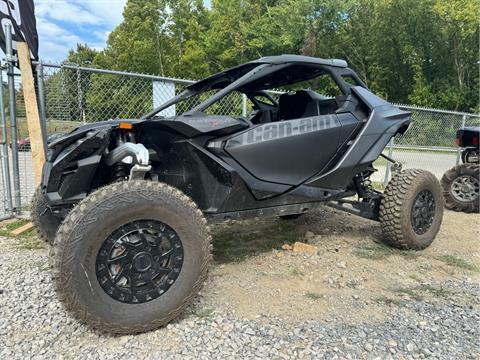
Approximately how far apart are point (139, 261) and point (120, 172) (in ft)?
3.33

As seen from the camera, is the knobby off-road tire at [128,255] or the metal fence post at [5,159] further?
the metal fence post at [5,159]

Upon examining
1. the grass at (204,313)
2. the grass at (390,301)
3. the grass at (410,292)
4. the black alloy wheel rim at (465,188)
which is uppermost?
the black alloy wheel rim at (465,188)

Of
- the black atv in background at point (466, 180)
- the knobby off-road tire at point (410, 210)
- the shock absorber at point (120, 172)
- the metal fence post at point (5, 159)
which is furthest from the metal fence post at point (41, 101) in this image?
the black atv in background at point (466, 180)

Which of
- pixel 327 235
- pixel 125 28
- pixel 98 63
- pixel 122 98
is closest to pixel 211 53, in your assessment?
pixel 125 28

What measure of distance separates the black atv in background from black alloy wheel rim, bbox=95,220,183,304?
19.0 feet

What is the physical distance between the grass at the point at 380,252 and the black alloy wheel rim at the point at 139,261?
7.60 feet

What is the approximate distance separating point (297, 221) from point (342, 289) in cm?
210

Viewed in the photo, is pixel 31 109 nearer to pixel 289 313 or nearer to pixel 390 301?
pixel 289 313

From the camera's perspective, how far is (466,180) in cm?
686

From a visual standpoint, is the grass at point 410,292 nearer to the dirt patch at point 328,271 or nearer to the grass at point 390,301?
the dirt patch at point 328,271

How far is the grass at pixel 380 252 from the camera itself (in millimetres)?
4270

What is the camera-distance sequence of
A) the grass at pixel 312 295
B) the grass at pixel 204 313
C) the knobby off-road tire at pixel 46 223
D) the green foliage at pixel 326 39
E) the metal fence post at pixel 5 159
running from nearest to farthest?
the grass at pixel 204 313
the grass at pixel 312 295
the knobby off-road tire at pixel 46 223
the metal fence post at pixel 5 159
the green foliage at pixel 326 39

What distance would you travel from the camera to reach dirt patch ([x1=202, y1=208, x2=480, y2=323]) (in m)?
3.13

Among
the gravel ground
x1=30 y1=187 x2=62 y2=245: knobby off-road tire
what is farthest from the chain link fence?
the gravel ground
